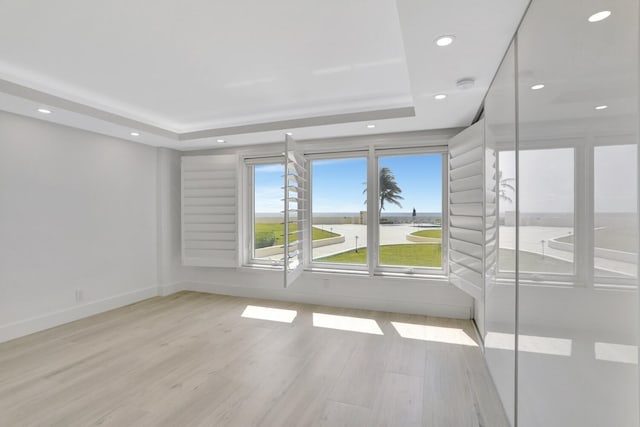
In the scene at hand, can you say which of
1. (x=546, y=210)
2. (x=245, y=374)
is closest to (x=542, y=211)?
(x=546, y=210)

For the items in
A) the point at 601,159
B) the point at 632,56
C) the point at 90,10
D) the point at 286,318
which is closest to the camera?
the point at 632,56

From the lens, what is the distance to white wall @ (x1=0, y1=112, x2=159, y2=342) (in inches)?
118

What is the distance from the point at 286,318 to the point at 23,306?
270 centimetres

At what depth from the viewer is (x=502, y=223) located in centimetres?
186

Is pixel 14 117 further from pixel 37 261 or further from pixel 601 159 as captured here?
pixel 601 159

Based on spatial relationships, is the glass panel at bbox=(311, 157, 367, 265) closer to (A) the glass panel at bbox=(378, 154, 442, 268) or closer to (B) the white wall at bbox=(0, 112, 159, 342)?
(A) the glass panel at bbox=(378, 154, 442, 268)

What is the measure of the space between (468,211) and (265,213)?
289 cm

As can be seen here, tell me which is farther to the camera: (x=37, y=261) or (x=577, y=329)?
(x=37, y=261)

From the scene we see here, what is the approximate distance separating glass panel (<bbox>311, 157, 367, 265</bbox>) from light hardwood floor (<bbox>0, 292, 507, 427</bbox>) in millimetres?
993

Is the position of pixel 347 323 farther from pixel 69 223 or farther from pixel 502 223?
pixel 69 223

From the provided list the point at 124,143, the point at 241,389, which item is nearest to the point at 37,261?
the point at 124,143

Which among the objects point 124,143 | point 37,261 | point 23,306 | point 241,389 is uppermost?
point 124,143

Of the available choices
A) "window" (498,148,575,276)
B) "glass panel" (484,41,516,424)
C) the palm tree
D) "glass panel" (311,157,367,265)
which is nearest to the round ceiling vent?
"glass panel" (484,41,516,424)

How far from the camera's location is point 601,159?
80 centimetres
